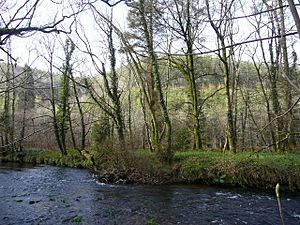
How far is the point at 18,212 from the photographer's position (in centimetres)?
1070

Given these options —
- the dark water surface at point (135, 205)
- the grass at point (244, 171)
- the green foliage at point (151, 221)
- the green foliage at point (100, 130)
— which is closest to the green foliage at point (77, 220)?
the dark water surface at point (135, 205)

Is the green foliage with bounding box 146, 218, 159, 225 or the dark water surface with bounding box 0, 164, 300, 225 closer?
the green foliage with bounding box 146, 218, 159, 225

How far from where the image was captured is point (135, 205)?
11812 millimetres

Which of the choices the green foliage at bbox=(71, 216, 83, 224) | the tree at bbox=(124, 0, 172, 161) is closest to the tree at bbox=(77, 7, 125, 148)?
the tree at bbox=(124, 0, 172, 161)

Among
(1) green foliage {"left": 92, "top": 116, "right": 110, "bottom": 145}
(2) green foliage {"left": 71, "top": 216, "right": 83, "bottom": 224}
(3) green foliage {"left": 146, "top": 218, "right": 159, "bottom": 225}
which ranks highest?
(1) green foliage {"left": 92, "top": 116, "right": 110, "bottom": 145}

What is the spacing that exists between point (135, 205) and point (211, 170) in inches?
219

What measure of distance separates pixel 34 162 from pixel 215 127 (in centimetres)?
2475

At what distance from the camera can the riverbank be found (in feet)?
46.6

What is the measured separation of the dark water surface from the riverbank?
106 centimetres

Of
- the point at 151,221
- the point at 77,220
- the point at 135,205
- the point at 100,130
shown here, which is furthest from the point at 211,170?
the point at 100,130

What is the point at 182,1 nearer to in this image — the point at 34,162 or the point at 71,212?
the point at 71,212

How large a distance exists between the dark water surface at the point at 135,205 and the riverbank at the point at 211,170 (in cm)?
106

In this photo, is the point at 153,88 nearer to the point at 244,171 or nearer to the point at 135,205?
the point at 244,171

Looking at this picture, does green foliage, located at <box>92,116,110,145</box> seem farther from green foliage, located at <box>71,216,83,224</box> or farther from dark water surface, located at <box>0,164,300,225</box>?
green foliage, located at <box>71,216,83,224</box>
